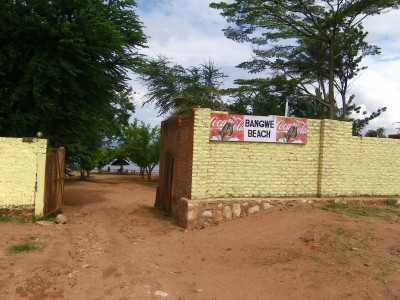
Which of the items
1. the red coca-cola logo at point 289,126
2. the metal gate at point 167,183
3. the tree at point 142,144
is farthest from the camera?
the tree at point 142,144

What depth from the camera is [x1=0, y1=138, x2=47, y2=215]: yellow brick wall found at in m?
8.87

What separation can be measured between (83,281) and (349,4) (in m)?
19.7

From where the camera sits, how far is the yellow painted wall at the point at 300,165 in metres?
9.04

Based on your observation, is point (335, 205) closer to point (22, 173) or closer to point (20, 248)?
point (20, 248)

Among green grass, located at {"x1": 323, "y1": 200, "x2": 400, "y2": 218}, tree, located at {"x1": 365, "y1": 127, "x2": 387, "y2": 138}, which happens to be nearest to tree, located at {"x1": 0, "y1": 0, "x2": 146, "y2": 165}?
green grass, located at {"x1": 323, "y1": 200, "x2": 400, "y2": 218}

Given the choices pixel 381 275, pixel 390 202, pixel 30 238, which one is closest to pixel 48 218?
pixel 30 238

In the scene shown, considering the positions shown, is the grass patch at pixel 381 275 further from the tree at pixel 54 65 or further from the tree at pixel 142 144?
the tree at pixel 142 144

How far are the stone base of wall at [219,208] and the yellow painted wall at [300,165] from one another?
0.71 ft

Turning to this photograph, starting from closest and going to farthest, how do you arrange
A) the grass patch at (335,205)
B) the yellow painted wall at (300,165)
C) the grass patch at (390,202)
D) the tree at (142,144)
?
the yellow painted wall at (300,165) < the grass patch at (335,205) < the grass patch at (390,202) < the tree at (142,144)

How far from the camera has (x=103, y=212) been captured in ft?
40.9

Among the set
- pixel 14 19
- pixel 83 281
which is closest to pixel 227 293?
pixel 83 281

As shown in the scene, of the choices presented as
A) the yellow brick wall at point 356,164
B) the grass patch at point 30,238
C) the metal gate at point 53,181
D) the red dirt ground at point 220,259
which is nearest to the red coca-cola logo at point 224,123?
the red dirt ground at point 220,259

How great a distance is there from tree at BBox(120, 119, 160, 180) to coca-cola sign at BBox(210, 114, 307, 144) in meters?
18.1

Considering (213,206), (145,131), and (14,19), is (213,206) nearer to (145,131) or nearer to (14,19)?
(14,19)
